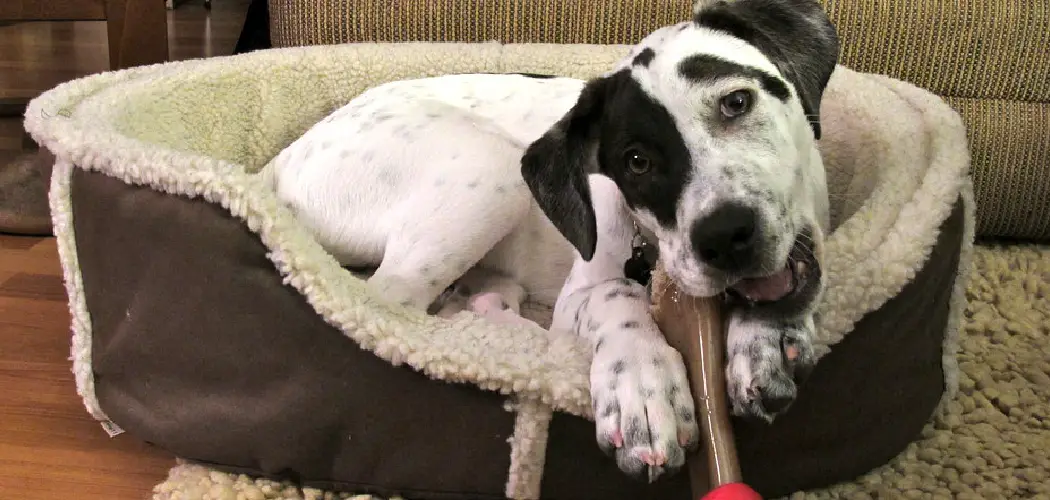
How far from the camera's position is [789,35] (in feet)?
6.07

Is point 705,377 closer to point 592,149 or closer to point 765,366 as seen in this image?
point 765,366

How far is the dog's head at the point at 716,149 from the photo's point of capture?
1460 mm

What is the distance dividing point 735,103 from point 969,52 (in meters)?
2.06

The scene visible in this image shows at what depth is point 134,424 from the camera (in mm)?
1982

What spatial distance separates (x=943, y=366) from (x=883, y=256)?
48 cm

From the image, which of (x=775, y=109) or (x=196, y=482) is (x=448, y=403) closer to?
(x=196, y=482)

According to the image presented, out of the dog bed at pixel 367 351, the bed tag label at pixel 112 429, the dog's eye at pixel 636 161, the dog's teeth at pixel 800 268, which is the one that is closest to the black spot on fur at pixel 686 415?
the dog bed at pixel 367 351

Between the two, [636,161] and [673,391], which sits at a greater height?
[636,161]

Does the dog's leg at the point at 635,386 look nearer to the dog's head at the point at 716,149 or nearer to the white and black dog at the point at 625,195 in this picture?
the white and black dog at the point at 625,195

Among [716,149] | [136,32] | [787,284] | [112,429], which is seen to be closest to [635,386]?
[787,284]

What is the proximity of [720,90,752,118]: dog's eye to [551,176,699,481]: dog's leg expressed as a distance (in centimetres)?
41

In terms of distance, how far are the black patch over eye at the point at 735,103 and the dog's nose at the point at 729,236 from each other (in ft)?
0.82

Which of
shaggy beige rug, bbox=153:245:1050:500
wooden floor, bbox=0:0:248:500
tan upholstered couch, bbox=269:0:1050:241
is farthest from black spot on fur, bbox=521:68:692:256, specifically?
tan upholstered couch, bbox=269:0:1050:241

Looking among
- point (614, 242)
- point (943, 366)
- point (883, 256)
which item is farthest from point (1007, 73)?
point (614, 242)
